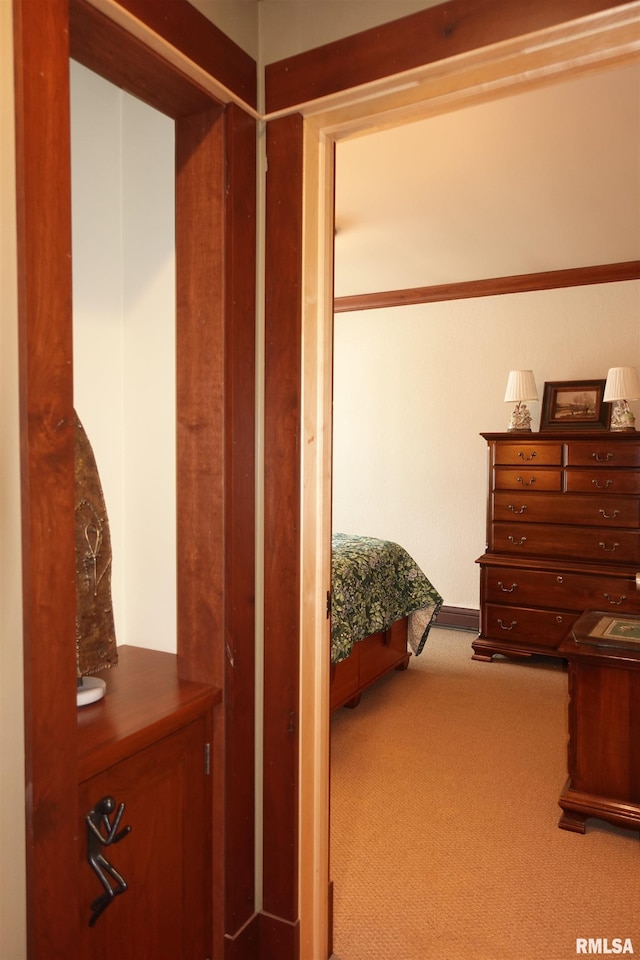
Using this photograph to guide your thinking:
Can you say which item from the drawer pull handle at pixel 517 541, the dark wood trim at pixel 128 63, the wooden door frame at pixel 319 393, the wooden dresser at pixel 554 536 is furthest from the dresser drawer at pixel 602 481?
the dark wood trim at pixel 128 63

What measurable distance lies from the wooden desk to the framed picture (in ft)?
7.99

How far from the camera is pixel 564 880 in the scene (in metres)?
2.16

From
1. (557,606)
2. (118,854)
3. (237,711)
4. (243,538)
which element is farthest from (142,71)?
(557,606)

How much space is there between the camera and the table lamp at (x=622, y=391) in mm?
A: 4176

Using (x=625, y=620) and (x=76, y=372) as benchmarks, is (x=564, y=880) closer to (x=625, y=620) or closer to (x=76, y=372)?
(x=625, y=620)

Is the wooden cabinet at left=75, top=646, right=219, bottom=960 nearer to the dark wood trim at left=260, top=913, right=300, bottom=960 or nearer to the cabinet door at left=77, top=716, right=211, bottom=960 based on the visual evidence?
the cabinet door at left=77, top=716, right=211, bottom=960

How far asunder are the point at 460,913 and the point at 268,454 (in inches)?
58.8

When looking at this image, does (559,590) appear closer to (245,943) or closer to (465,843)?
(465,843)

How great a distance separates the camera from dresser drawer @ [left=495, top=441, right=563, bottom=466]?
4293 millimetres

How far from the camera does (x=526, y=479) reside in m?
4.38

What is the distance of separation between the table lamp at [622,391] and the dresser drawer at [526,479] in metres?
0.49

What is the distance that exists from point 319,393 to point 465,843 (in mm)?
1722

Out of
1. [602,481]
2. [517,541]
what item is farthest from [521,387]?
[517,541]

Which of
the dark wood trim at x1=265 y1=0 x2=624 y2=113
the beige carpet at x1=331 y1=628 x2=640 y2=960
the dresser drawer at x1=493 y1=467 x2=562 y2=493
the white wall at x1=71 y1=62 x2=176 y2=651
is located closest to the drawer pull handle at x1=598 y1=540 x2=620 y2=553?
the dresser drawer at x1=493 y1=467 x2=562 y2=493
